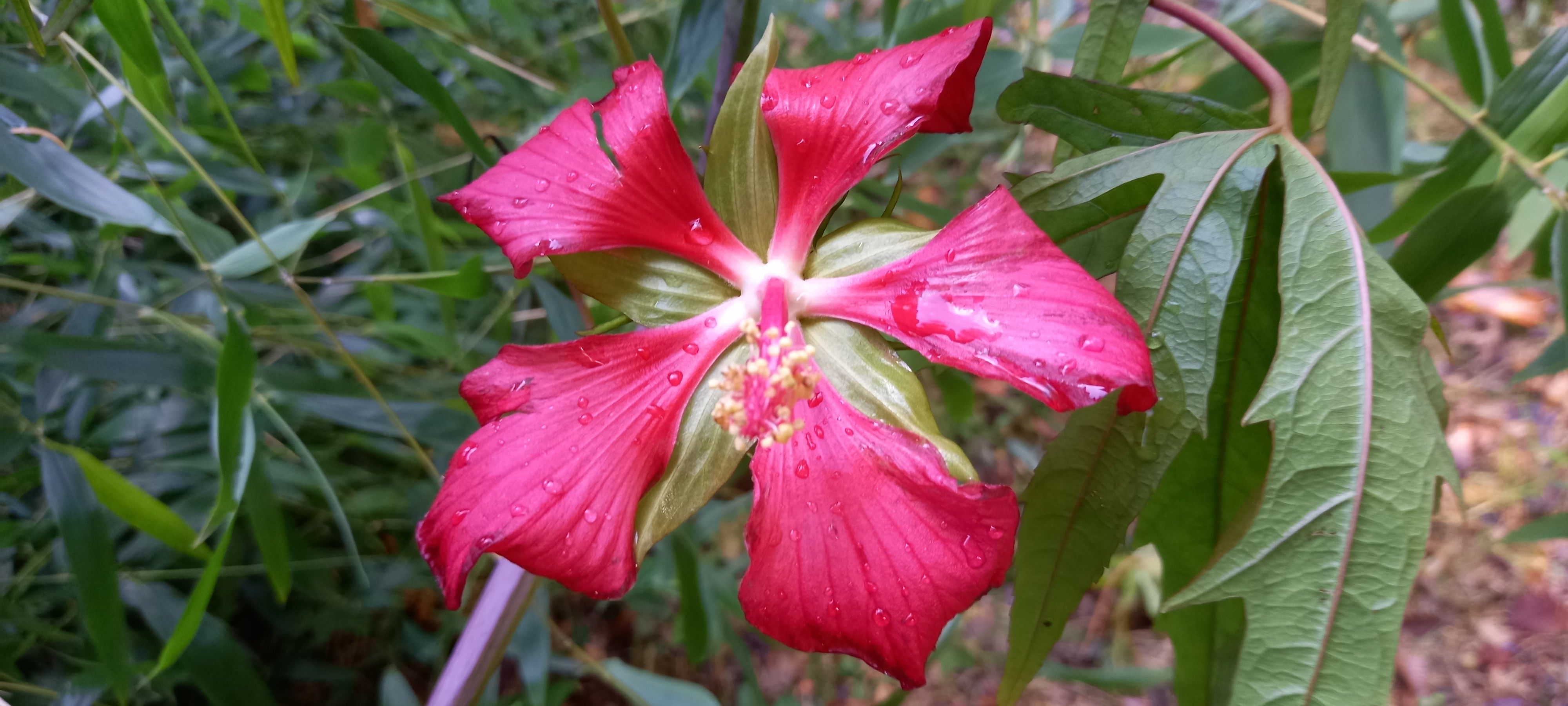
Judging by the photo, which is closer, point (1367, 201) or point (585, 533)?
point (585, 533)

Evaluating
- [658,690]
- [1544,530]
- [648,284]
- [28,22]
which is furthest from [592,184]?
[1544,530]

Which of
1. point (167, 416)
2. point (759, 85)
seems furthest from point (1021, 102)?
point (167, 416)

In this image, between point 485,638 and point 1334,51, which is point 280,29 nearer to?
point 485,638

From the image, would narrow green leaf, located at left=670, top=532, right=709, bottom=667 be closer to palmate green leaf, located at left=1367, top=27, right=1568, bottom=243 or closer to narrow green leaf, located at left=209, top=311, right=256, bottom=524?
narrow green leaf, located at left=209, top=311, right=256, bottom=524

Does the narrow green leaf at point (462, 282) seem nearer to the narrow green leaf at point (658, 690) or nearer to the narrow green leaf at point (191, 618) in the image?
the narrow green leaf at point (191, 618)

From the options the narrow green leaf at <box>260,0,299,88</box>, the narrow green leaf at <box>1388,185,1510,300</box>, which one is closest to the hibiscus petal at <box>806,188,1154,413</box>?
the narrow green leaf at <box>1388,185,1510,300</box>

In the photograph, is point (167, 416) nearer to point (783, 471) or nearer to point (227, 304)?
point (227, 304)
